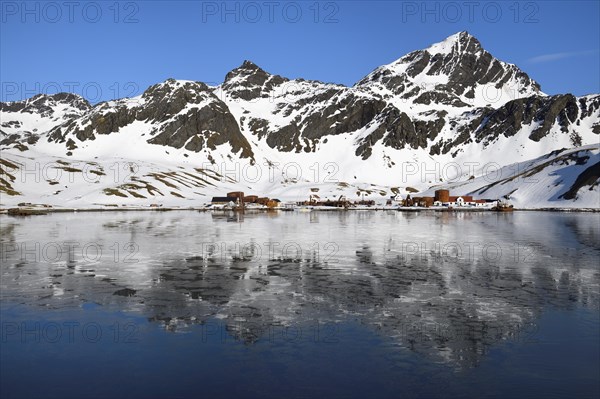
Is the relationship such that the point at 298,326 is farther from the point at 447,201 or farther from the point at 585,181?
the point at 585,181

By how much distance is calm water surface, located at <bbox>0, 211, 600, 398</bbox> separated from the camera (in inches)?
575

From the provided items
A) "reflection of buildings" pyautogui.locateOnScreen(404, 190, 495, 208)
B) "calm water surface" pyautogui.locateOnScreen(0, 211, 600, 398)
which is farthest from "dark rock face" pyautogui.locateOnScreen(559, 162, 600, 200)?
"calm water surface" pyautogui.locateOnScreen(0, 211, 600, 398)

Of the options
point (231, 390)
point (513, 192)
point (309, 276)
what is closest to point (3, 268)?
point (309, 276)

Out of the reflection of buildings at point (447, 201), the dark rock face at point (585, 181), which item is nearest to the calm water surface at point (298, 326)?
the reflection of buildings at point (447, 201)

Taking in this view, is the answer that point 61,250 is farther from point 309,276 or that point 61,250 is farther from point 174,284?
point 309,276

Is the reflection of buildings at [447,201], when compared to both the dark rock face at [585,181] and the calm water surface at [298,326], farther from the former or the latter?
the calm water surface at [298,326]

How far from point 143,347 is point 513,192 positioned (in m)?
195

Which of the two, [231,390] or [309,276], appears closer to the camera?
[231,390]

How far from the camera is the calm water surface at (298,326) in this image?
575 inches

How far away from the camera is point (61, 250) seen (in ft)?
148

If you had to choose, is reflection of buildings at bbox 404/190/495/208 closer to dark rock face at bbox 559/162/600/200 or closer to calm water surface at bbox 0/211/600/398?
dark rock face at bbox 559/162/600/200

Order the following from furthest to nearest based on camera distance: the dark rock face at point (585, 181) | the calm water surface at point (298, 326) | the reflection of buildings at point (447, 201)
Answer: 1. the reflection of buildings at point (447, 201)
2. the dark rock face at point (585, 181)
3. the calm water surface at point (298, 326)

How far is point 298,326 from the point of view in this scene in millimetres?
20438

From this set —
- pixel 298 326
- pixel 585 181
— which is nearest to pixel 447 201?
pixel 585 181
